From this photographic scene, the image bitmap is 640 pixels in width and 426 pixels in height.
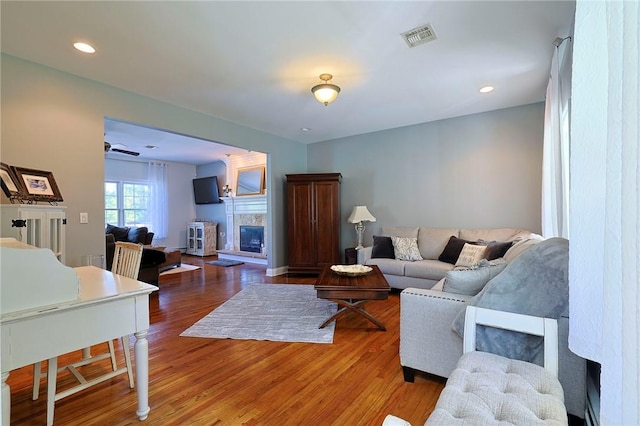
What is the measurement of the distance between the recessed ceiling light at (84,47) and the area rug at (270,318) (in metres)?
2.72

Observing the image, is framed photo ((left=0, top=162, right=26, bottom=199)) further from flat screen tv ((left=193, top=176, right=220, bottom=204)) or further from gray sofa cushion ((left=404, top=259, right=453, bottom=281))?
flat screen tv ((left=193, top=176, right=220, bottom=204))

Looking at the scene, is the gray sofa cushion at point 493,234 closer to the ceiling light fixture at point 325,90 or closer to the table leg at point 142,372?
the ceiling light fixture at point 325,90

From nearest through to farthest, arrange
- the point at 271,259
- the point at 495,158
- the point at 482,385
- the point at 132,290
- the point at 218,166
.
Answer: the point at 482,385
the point at 132,290
the point at 495,158
the point at 271,259
the point at 218,166

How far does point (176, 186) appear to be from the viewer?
8.43 meters

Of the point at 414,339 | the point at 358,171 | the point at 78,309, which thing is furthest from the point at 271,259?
the point at 78,309

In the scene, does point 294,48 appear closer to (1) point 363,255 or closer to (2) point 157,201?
(1) point 363,255

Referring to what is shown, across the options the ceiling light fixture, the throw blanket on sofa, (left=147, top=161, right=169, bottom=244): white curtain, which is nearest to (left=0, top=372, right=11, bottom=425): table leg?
the throw blanket on sofa

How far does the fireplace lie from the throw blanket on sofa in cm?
612

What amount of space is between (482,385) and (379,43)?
2.52 meters

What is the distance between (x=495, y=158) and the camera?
421 centimetres

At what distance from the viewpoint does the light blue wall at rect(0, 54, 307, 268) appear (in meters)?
2.65

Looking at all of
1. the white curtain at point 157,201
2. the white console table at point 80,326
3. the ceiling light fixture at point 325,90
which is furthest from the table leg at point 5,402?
the white curtain at point 157,201

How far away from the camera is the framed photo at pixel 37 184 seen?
91.8 inches

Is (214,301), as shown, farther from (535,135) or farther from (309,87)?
(535,135)
